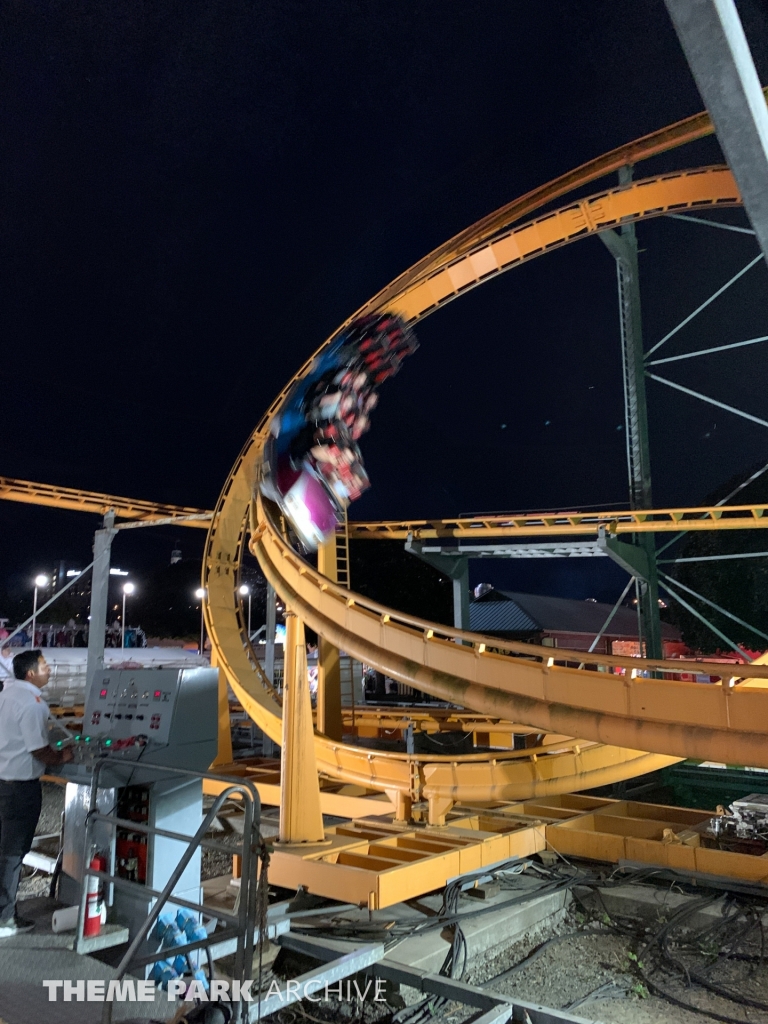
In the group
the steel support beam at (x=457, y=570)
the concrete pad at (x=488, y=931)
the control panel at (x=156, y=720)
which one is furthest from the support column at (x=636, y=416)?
the control panel at (x=156, y=720)

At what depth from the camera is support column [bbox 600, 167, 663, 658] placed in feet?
47.1

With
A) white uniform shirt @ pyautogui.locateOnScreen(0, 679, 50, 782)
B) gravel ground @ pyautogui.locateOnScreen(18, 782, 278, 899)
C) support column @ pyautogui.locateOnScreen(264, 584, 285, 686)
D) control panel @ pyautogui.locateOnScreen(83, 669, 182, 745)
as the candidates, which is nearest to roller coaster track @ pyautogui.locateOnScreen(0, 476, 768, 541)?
support column @ pyautogui.locateOnScreen(264, 584, 285, 686)

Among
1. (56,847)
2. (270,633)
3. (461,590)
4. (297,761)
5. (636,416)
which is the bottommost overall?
(56,847)

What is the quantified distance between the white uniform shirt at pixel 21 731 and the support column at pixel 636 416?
1200 cm

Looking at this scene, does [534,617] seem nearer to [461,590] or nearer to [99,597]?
[461,590]

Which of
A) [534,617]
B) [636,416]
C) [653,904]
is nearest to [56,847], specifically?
[653,904]

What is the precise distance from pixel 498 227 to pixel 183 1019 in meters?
9.77

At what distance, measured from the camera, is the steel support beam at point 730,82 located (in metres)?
2.26

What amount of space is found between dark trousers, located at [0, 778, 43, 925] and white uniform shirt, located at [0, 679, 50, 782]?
9 centimetres

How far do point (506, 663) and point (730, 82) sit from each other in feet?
16.7

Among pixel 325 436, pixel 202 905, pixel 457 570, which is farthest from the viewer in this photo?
pixel 457 570

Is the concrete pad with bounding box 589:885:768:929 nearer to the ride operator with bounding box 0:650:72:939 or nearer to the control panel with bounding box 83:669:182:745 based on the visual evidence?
the control panel with bounding box 83:669:182:745

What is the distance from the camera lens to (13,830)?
190 inches

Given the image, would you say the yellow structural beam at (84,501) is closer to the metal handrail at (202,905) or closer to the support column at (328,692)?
the support column at (328,692)
